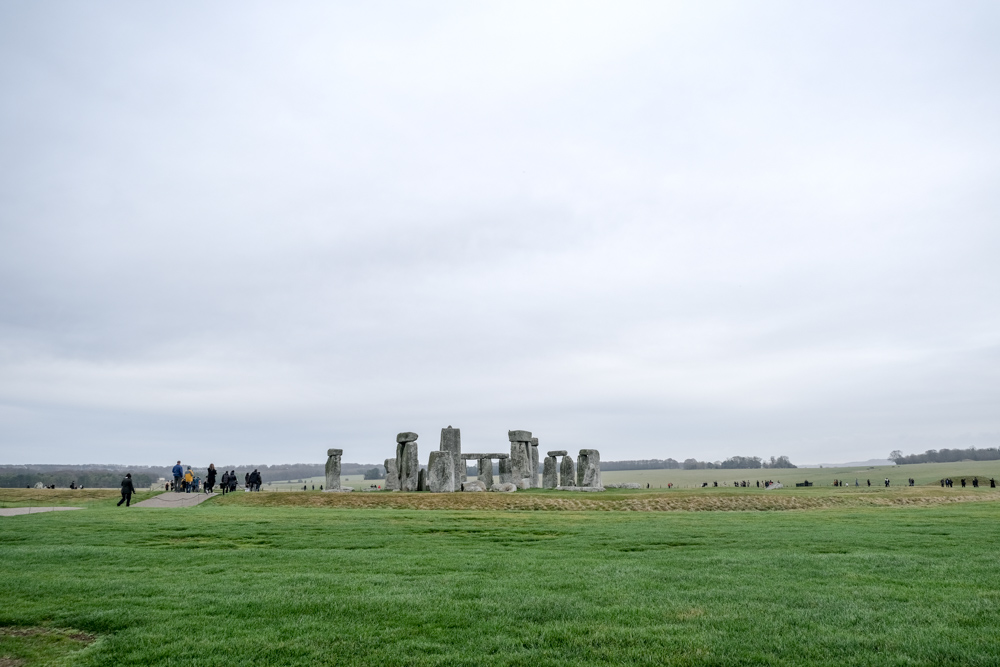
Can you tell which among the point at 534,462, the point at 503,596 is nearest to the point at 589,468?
the point at 534,462

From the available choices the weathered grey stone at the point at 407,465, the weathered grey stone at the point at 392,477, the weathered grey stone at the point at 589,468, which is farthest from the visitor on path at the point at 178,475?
the weathered grey stone at the point at 589,468

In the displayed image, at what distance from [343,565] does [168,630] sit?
4.23 m

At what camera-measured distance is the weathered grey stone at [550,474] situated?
4250cm

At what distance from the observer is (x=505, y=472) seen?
43531 mm

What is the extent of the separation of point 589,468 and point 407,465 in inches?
423

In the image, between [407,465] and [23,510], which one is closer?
[23,510]

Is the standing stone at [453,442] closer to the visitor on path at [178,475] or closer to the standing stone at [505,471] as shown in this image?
the standing stone at [505,471]

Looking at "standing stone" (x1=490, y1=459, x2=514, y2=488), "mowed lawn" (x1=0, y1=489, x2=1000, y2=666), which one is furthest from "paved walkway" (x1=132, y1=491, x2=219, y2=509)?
"standing stone" (x1=490, y1=459, x2=514, y2=488)

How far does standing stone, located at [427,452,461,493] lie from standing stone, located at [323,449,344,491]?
9570mm

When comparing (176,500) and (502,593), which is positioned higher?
(502,593)

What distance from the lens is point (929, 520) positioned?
59.0ft

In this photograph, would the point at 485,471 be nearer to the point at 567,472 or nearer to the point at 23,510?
the point at 567,472

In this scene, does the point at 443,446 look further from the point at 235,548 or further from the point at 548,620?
the point at 548,620

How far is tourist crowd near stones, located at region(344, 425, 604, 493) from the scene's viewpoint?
33.4 meters
